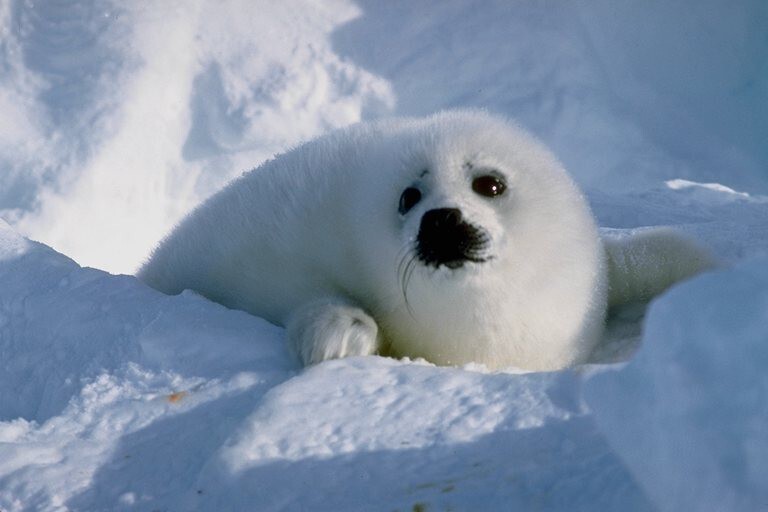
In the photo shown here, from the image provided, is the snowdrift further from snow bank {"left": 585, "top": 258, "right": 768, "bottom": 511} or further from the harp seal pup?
the harp seal pup

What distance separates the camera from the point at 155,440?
203 centimetres

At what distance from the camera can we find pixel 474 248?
2527mm

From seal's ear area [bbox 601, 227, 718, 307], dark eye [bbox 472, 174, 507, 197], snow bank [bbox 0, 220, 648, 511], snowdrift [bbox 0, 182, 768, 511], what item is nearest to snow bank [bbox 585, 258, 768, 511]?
snowdrift [bbox 0, 182, 768, 511]

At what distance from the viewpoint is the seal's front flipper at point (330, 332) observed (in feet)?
7.92

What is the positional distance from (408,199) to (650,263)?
98 cm

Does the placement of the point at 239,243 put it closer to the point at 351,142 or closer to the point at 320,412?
the point at 351,142

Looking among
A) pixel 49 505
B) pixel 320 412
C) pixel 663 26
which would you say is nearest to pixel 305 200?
pixel 320 412

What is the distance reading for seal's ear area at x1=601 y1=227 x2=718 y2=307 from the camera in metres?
3.24

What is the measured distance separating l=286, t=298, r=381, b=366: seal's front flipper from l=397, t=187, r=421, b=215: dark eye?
0.29 m

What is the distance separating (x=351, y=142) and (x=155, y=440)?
51.6 inches

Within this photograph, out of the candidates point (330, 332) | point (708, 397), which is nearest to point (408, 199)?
point (330, 332)

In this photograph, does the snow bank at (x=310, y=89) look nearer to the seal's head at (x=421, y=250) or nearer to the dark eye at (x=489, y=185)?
the seal's head at (x=421, y=250)

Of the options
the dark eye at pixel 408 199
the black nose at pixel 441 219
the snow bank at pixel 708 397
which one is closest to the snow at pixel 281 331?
the snow bank at pixel 708 397

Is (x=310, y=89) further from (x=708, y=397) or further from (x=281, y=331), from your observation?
(x=708, y=397)
